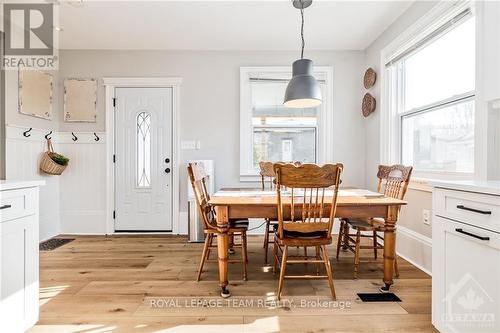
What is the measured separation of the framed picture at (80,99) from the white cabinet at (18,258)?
2.73 metres

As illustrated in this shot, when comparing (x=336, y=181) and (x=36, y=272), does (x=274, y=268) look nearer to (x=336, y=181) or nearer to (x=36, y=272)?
(x=336, y=181)

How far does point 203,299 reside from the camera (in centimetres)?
218

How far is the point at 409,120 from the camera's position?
3.30 metres

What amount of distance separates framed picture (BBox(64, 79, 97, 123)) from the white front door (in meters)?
0.35

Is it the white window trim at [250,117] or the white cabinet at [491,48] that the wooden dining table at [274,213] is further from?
the white window trim at [250,117]

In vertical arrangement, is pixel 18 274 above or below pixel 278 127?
below

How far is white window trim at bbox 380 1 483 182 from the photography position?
2.38 m

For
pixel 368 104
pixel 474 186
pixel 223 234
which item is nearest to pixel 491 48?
pixel 474 186

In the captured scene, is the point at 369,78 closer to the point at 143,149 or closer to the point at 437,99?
the point at 437,99

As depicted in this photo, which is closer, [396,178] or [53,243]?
[396,178]

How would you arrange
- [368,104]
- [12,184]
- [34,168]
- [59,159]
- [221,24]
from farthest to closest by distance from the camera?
[368,104], [59,159], [34,168], [221,24], [12,184]

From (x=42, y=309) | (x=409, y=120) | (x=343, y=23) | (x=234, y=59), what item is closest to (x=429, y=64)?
(x=409, y=120)

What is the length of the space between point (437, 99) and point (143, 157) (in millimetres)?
3594

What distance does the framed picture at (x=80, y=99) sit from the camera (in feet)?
13.6
